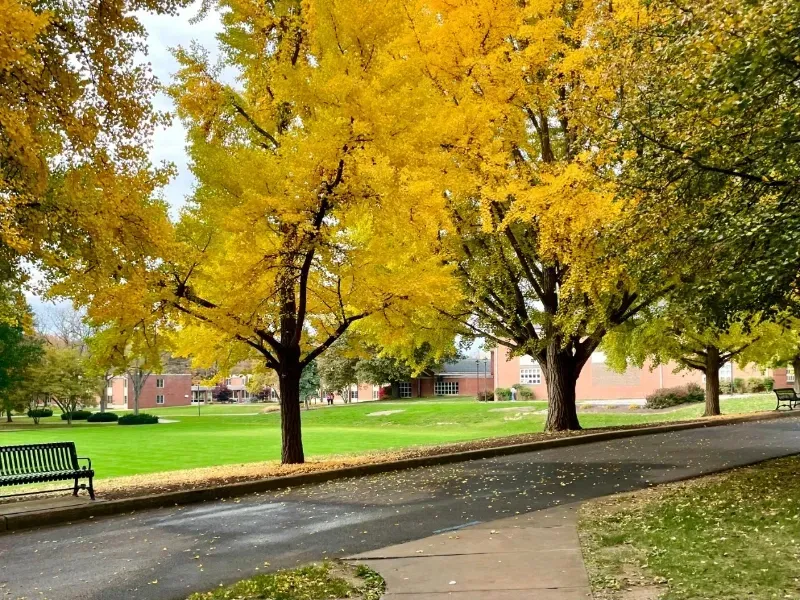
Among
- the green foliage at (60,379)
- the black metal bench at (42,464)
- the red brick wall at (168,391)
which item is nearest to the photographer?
the black metal bench at (42,464)

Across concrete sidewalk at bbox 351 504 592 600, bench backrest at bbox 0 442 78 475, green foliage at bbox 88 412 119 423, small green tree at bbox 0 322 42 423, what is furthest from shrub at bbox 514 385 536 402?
concrete sidewalk at bbox 351 504 592 600

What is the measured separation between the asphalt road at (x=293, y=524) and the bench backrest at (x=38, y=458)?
1.85 meters

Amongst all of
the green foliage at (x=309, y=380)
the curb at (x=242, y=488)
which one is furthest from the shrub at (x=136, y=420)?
the curb at (x=242, y=488)

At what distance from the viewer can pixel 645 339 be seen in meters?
23.8

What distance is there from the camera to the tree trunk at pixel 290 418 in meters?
13.8

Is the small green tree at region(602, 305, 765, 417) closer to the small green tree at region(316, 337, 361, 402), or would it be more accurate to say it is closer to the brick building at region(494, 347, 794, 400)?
the brick building at region(494, 347, 794, 400)

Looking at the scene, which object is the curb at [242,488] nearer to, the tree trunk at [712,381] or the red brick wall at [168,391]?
the tree trunk at [712,381]

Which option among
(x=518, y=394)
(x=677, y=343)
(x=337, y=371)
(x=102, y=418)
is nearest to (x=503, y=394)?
(x=518, y=394)

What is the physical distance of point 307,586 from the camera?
17.2ft

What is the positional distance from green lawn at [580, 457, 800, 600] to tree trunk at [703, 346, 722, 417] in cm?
2047

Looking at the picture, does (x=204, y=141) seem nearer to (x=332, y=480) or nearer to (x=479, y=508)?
(x=332, y=480)

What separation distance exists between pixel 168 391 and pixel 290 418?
83330mm

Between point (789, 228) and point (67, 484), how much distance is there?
1167 centimetres

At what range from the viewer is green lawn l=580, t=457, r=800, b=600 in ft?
15.7
